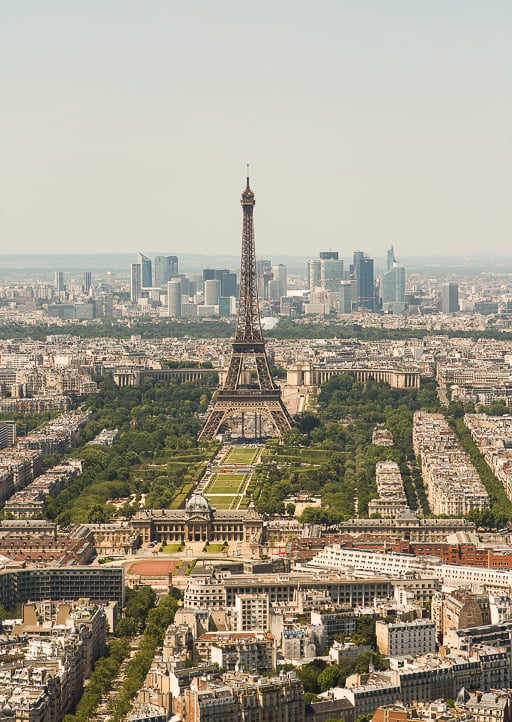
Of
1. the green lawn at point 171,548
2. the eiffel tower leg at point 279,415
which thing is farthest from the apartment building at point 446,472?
the green lawn at point 171,548

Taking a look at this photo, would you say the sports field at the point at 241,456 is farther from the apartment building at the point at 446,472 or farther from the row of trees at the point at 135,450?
the apartment building at the point at 446,472

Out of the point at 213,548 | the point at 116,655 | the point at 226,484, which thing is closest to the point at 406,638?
the point at 116,655

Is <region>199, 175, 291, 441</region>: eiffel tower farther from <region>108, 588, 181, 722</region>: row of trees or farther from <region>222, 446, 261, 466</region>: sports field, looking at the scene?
<region>108, 588, 181, 722</region>: row of trees

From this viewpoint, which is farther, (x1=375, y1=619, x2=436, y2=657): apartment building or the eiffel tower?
the eiffel tower

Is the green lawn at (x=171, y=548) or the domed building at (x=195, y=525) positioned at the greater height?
the domed building at (x=195, y=525)

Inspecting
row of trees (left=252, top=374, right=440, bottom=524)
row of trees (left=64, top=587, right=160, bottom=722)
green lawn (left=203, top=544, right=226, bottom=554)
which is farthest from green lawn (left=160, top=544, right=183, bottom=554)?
row of trees (left=64, top=587, right=160, bottom=722)

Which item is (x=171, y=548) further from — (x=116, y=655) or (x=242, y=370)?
(x=242, y=370)

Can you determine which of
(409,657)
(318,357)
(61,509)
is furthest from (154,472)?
(318,357)
